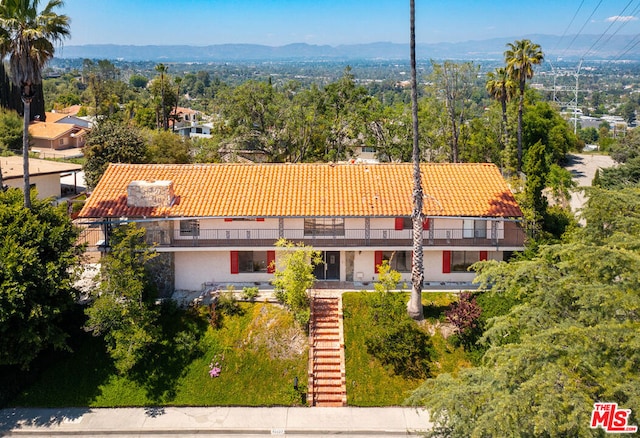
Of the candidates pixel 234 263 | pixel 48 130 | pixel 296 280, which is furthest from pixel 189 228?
pixel 48 130

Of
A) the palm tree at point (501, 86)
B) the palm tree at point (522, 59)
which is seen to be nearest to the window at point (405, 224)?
the palm tree at point (522, 59)

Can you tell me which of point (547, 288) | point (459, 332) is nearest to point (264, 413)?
point (459, 332)

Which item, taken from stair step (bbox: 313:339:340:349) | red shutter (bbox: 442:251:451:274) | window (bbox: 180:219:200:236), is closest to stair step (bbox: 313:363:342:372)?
stair step (bbox: 313:339:340:349)

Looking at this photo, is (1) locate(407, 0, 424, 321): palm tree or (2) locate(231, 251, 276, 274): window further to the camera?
(2) locate(231, 251, 276, 274): window

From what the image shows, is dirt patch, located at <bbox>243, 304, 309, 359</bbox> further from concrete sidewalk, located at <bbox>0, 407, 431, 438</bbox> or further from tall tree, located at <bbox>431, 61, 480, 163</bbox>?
tall tree, located at <bbox>431, 61, 480, 163</bbox>

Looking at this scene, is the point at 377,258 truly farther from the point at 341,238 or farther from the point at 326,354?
the point at 326,354

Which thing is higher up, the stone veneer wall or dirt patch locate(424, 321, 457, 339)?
the stone veneer wall
